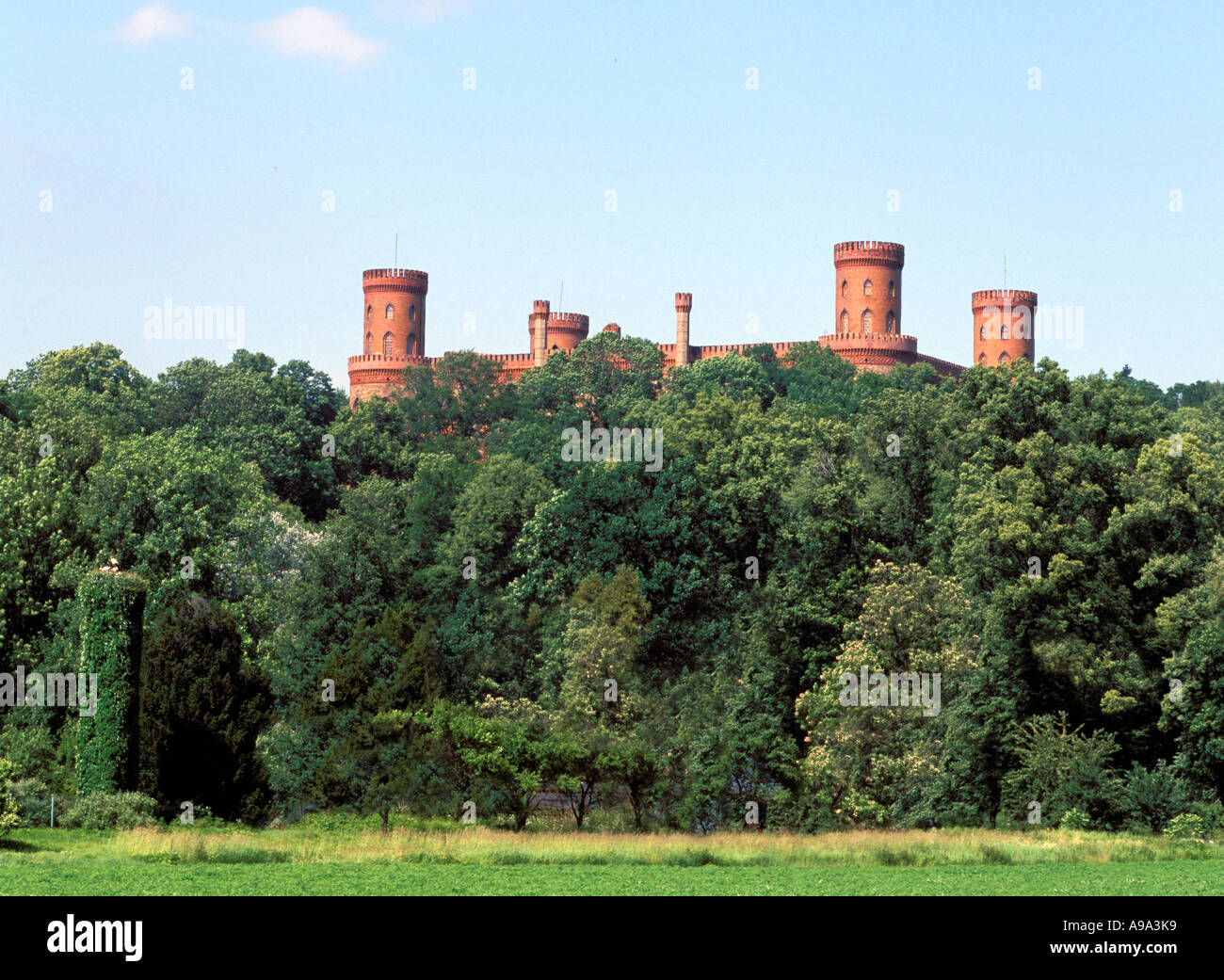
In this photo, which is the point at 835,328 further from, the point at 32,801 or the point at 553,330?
the point at 32,801

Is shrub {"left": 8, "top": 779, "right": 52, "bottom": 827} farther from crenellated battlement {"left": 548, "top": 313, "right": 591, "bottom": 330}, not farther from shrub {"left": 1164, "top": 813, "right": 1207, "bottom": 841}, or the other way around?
crenellated battlement {"left": 548, "top": 313, "right": 591, "bottom": 330}

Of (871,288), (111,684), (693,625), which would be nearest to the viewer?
(111,684)

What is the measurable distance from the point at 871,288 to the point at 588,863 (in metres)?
85.6

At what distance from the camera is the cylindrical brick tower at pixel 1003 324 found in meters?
114

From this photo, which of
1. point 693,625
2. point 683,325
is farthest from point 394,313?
point 693,625

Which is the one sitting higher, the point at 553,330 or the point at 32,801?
the point at 553,330

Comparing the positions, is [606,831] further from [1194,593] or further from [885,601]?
[1194,593]

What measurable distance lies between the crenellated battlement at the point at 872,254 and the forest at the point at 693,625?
49.4m

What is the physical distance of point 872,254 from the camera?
111 meters

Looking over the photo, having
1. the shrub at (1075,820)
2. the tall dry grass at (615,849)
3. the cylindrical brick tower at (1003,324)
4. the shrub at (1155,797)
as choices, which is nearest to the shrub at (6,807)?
the tall dry grass at (615,849)

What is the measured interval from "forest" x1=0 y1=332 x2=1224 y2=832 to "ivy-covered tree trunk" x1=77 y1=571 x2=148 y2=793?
1.90 feet

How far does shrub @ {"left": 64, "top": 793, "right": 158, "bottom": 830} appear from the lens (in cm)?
3403

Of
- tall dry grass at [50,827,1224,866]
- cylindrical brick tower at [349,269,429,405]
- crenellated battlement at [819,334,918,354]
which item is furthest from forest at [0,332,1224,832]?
cylindrical brick tower at [349,269,429,405]

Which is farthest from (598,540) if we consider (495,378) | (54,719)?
(495,378)
